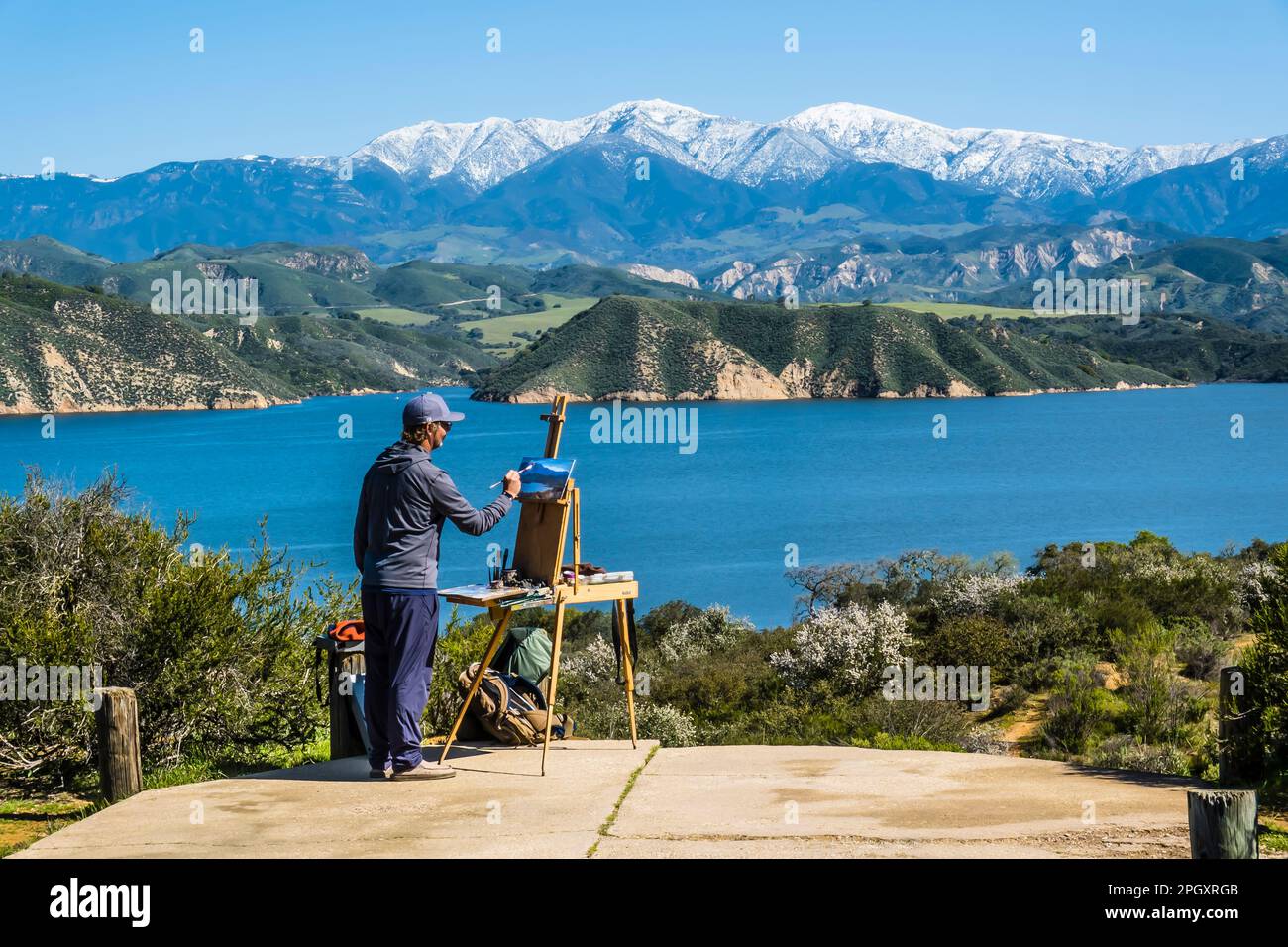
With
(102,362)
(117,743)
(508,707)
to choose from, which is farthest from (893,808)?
(102,362)

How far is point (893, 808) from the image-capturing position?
6.77m

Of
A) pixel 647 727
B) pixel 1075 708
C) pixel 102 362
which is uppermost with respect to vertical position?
pixel 102 362

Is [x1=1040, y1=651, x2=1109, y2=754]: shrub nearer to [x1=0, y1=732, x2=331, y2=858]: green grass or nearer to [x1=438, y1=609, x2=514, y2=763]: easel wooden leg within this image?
[x1=438, y1=609, x2=514, y2=763]: easel wooden leg

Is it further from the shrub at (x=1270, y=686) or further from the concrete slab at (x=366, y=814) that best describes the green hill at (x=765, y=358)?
the concrete slab at (x=366, y=814)

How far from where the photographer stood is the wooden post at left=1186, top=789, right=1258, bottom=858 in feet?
16.2

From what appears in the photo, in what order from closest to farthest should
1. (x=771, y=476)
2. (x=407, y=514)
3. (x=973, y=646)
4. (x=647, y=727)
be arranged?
(x=407, y=514) < (x=647, y=727) < (x=973, y=646) < (x=771, y=476)

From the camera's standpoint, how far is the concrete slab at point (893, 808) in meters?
6.01

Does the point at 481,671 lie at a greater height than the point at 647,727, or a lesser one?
greater

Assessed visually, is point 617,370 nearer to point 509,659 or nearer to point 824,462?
point 824,462

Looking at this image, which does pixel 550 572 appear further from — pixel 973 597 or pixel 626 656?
pixel 973 597

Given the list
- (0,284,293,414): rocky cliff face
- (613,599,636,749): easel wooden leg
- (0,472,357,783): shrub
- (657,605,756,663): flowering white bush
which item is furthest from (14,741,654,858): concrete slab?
(0,284,293,414): rocky cliff face

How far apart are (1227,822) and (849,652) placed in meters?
11.3

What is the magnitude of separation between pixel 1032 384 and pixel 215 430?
105 m

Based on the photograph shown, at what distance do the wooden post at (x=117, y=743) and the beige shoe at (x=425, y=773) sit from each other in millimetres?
1450
